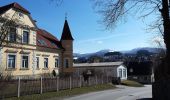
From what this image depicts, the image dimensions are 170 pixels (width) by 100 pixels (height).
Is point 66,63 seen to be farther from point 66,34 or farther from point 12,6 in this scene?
point 12,6

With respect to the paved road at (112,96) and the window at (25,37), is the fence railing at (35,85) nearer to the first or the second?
the paved road at (112,96)

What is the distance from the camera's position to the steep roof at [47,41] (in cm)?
5213

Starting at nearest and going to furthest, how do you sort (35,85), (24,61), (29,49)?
1. (35,85)
2. (24,61)
3. (29,49)

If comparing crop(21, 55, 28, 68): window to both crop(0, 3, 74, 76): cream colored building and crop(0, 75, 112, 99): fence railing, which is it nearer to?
crop(0, 3, 74, 76): cream colored building

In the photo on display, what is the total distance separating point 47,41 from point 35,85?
90.1ft

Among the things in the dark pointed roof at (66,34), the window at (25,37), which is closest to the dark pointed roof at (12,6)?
the window at (25,37)

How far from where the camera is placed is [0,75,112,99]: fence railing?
23219 millimetres

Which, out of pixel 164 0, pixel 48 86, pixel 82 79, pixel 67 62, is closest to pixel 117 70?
pixel 67 62

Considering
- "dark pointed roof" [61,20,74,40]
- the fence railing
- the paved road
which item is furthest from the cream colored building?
the paved road

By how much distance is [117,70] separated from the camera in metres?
77.5

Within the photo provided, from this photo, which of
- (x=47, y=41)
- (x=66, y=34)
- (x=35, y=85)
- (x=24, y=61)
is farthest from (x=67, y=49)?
(x=35, y=85)

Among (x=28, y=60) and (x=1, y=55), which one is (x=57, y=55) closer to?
(x=28, y=60)

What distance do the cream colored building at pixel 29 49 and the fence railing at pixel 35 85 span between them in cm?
729

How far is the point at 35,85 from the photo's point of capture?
90.8ft
